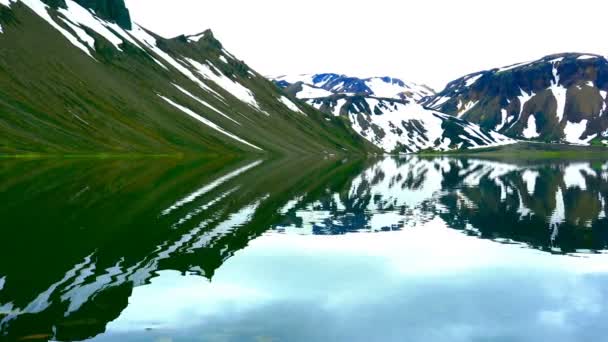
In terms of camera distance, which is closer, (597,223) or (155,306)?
(155,306)

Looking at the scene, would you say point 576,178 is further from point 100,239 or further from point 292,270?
point 100,239

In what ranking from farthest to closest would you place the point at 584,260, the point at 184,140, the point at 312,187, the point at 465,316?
the point at 184,140 < the point at 312,187 < the point at 584,260 < the point at 465,316

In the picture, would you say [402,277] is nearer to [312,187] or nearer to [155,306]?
[155,306]

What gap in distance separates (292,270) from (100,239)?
13196 millimetres

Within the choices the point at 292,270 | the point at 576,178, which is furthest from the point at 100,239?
the point at 576,178

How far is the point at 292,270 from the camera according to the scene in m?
30.7

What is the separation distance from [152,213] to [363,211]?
2122cm

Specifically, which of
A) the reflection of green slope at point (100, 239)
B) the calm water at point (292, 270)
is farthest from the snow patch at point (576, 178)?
the reflection of green slope at point (100, 239)

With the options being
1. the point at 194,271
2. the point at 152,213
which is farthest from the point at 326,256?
the point at 152,213

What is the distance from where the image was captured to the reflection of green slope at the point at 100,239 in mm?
21859

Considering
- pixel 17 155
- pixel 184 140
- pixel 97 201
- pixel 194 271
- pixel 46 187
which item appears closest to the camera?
pixel 194 271

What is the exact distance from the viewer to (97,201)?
54656mm

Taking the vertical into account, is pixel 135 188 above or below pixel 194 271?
below

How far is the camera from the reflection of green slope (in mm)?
21859
